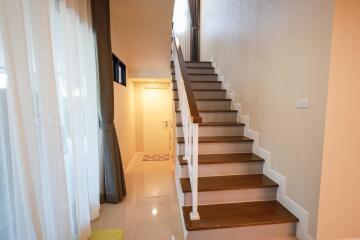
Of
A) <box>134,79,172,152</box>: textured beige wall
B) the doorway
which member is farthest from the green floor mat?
<box>134,79,172,152</box>: textured beige wall

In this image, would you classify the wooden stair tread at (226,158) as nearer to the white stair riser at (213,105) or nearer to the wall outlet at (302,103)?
the wall outlet at (302,103)

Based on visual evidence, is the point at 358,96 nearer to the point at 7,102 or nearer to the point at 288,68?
the point at 288,68

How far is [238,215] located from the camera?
1868 mm

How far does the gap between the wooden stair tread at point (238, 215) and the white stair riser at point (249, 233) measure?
44 millimetres

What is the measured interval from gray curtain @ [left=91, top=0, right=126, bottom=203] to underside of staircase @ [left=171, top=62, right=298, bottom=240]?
0.89 metres

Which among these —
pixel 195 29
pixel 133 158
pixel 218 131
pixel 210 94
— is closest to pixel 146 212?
pixel 218 131

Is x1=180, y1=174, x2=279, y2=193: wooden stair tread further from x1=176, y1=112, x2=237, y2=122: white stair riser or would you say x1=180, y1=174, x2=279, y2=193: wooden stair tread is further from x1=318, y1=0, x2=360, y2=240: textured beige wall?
x1=176, y1=112, x2=237, y2=122: white stair riser

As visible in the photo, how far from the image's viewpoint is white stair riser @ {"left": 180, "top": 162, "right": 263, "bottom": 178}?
2.33 m

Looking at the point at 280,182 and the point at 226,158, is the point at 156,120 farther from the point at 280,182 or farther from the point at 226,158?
the point at 280,182

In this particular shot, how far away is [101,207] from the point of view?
98.0 inches

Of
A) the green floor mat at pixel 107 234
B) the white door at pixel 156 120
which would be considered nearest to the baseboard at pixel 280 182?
the green floor mat at pixel 107 234

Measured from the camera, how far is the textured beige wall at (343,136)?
146cm

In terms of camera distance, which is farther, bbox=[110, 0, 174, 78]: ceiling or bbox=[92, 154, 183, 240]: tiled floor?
bbox=[110, 0, 174, 78]: ceiling

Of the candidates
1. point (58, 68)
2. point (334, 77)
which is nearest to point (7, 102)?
point (58, 68)
